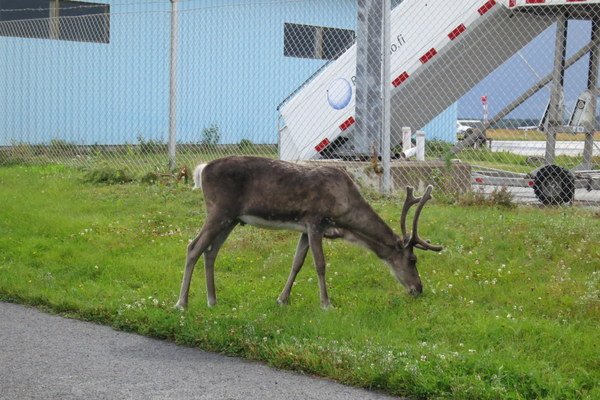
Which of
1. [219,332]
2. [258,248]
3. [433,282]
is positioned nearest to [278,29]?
[258,248]

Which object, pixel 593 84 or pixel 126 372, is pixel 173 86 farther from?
pixel 126 372

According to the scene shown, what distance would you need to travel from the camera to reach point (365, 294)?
9.24 metres

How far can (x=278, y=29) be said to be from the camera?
79.6 ft

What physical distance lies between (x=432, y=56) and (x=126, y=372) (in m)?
9.68

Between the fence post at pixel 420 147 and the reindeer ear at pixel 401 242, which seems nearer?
the reindeer ear at pixel 401 242

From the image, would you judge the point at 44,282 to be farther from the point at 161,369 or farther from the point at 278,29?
the point at 278,29

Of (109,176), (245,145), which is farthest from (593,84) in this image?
(245,145)

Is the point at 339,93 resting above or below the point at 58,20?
below

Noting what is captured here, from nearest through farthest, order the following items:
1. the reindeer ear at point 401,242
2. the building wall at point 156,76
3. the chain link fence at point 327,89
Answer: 1. the reindeer ear at point 401,242
2. the chain link fence at point 327,89
3. the building wall at point 156,76

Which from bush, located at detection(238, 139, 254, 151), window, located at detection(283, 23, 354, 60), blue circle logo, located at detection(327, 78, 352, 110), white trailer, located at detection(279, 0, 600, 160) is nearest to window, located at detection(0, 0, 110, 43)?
bush, located at detection(238, 139, 254, 151)

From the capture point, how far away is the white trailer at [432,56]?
1537 centimetres

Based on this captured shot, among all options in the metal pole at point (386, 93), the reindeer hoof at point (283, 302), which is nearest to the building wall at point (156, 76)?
the metal pole at point (386, 93)

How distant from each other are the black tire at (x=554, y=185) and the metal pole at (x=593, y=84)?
1.50 metres

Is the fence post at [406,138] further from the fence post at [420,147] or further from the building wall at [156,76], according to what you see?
the building wall at [156,76]
